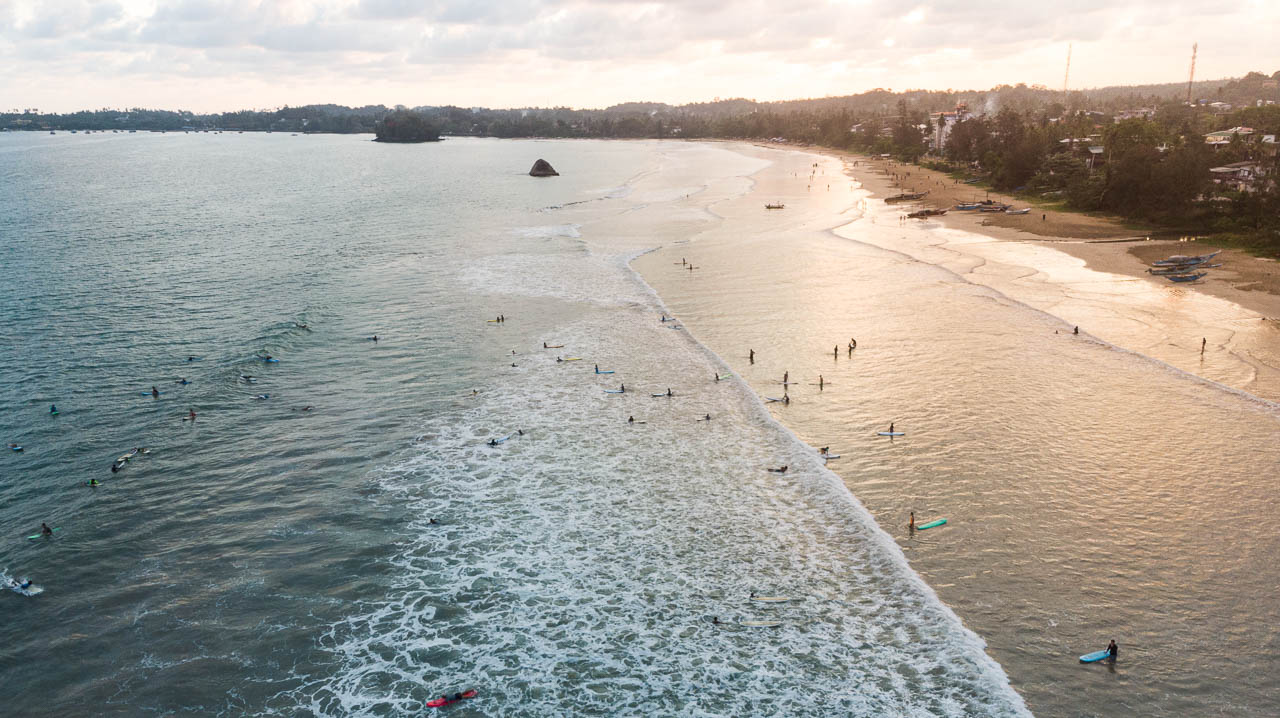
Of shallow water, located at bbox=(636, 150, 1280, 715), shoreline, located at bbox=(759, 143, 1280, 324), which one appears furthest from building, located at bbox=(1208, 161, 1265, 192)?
shallow water, located at bbox=(636, 150, 1280, 715)

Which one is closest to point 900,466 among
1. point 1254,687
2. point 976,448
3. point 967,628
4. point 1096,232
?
point 976,448

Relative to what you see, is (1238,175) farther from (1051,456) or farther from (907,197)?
(1051,456)

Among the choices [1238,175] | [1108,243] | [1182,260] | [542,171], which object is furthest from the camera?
[542,171]

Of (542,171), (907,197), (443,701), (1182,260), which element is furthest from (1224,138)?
(443,701)

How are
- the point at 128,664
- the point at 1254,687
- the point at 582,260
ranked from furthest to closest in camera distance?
the point at 582,260 < the point at 128,664 < the point at 1254,687

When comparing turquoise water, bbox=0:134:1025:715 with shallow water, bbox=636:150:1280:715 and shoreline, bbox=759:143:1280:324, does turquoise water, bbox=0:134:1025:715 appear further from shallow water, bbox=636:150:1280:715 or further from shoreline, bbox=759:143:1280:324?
shoreline, bbox=759:143:1280:324

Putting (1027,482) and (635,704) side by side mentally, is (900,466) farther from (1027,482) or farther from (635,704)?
(635,704)
